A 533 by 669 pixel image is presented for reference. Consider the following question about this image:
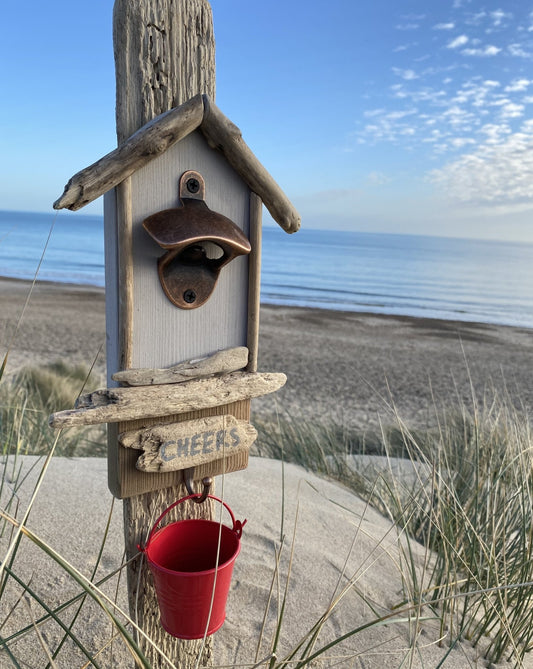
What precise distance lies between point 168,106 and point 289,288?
2235 centimetres

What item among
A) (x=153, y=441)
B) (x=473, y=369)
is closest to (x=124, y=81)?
(x=153, y=441)

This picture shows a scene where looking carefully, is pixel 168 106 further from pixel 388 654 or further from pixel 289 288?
pixel 289 288

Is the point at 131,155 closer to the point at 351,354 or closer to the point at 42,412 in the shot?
the point at 42,412

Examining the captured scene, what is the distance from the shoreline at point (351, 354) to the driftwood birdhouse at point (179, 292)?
2.53 meters

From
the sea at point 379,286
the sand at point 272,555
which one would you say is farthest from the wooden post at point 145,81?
the sea at point 379,286

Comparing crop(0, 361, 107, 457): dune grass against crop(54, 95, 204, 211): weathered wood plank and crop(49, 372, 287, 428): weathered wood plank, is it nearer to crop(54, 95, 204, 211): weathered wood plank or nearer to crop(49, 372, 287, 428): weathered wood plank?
crop(49, 372, 287, 428): weathered wood plank

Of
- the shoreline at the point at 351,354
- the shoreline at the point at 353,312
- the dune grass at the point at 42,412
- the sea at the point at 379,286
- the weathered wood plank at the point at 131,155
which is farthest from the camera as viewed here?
the sea at the point at 379,286

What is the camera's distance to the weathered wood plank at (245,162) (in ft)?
5.31

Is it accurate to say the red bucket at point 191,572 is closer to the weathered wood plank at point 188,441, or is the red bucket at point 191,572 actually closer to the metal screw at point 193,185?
the weathered wood plank at point 188,441

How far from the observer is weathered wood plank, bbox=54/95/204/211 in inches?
56.8

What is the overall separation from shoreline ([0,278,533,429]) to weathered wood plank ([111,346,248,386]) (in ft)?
8.18

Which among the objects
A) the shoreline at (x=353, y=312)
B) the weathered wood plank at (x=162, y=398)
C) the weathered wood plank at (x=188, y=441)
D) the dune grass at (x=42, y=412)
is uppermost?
the weathered wood plank at (x=162, y=398)

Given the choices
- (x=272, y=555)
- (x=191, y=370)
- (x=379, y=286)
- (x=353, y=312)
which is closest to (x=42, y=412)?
(x=272, y=555)

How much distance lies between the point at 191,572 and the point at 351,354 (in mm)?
9061
